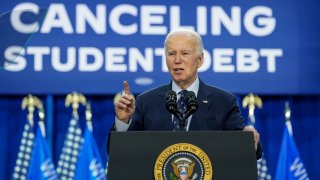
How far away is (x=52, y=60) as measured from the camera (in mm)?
6242

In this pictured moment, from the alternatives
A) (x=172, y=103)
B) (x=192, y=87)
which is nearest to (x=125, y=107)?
(x=172, y=103)

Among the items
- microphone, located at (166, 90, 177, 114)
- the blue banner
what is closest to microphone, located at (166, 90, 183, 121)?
microphone, located at (166, 90, 177, 114)

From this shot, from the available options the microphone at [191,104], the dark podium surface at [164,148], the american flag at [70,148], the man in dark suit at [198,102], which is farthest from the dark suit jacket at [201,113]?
the american flag at [70,148]

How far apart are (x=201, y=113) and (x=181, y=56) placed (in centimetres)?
25

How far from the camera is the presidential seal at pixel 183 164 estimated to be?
2.42m

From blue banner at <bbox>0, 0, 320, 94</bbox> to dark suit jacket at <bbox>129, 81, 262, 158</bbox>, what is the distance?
10.6 ft

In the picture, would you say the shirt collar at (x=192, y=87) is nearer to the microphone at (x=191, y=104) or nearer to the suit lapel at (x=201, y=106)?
the suit lapel at (x=201, y=106)

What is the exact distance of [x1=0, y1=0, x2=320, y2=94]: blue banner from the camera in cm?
623

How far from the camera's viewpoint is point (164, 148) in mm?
2438

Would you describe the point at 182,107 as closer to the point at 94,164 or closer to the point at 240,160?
the point at 240,160

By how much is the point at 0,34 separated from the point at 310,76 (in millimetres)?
2923

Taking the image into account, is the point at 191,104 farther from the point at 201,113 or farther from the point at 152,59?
the point at 152,59

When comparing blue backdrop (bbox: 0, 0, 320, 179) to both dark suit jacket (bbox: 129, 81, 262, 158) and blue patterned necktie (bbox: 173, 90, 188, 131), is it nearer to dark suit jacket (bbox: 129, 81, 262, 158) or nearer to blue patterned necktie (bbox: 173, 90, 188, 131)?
dark suit jacket (bbox: 129, 81, 262, 158)

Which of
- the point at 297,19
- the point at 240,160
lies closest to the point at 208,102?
the point at 240,160
